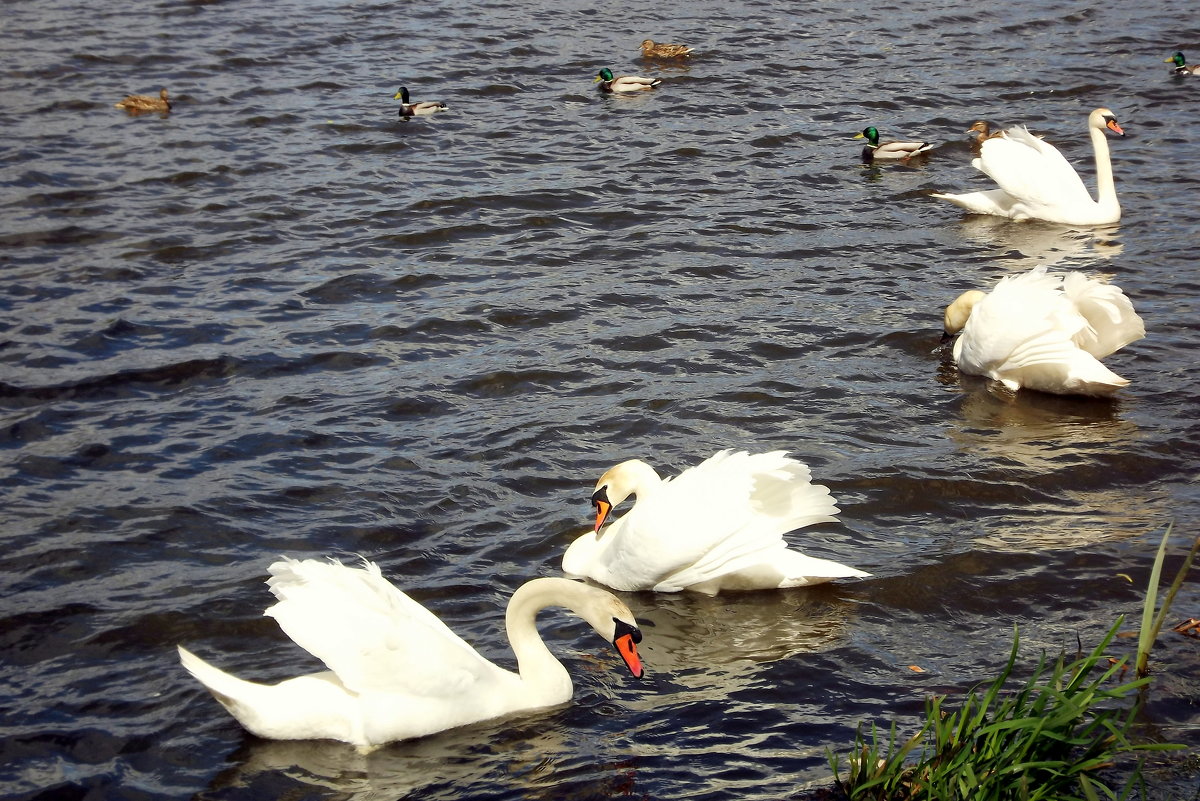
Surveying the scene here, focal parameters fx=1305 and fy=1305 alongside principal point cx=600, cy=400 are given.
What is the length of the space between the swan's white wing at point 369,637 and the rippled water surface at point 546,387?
0.29 meters

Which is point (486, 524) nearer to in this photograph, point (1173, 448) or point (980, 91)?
point (1173, 448)

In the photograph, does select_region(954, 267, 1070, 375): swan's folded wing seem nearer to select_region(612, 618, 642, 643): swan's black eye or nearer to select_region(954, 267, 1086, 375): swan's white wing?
select_region(954, 267, 1086, 375): swan's white wing

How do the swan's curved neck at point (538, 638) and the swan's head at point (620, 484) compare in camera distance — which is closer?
the swan's curved neck at point (538, 638)

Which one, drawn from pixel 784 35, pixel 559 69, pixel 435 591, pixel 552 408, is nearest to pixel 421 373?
pixel 552 408

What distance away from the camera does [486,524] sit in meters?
7.03

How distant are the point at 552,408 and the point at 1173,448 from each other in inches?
146

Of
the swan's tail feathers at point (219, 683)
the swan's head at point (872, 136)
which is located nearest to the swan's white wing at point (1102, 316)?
the swan's head at point (872, 136)

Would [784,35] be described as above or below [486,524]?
above

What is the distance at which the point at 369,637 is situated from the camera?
5242 millimetres

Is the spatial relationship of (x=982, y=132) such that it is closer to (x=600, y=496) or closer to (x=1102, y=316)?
(x=1102, y=316)

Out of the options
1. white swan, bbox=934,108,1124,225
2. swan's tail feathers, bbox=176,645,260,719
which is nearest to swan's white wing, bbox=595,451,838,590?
swan's tail feathers, bbox=176,645,260,719

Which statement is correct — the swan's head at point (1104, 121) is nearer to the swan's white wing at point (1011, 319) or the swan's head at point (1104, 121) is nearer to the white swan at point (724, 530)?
the swan's white wing at point (1011, 319)

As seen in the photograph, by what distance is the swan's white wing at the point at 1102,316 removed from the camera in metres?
8.15

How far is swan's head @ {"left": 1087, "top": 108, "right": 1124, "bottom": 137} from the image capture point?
498 inches
